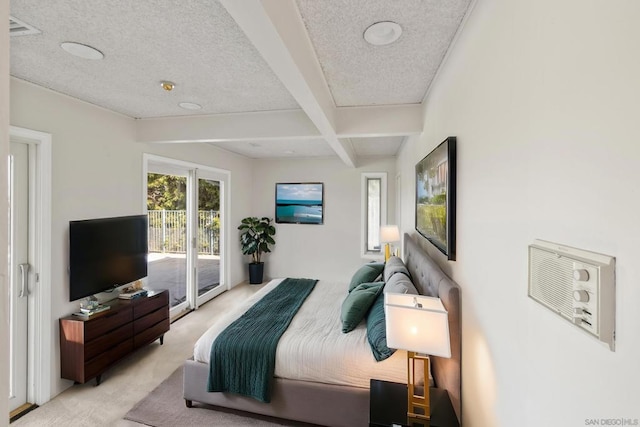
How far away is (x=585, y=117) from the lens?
636 millimetres

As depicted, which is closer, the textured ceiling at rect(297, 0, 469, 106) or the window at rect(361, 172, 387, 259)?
the textured ceiling at rect(297, 0, 469, 106)

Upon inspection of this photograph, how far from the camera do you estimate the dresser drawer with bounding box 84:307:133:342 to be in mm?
2290

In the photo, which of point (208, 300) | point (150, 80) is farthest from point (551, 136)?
point (208, 300)

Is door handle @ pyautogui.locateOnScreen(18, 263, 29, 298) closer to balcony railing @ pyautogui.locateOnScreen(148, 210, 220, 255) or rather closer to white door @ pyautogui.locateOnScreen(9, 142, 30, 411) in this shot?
white door @ pyautogui.locateOnScreen(9, 142, 30, 411)

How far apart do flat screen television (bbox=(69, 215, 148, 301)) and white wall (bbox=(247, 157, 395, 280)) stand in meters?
2.76

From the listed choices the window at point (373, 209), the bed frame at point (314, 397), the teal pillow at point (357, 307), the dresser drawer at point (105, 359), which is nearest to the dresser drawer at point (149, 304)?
the dresser drawer at point (105, 359)

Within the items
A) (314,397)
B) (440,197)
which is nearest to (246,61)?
(440,197)

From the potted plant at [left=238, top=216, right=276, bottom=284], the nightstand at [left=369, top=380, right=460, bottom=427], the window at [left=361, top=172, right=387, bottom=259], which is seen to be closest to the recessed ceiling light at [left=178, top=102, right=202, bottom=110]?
the nightstand at [left=369, top=380, right=460, bottom=427]

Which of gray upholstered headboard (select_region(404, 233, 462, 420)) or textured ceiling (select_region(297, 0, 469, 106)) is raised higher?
textured ceiling (select_region(297, 0, 469, 106))

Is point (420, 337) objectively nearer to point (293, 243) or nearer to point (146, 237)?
point (146, 237)

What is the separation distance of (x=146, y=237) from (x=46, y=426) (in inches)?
67.3

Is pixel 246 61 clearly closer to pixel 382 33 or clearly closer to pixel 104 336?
pixel 382 33

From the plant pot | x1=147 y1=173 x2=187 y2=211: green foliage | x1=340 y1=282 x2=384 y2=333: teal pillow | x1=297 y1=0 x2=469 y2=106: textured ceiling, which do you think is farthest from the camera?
the plant pot

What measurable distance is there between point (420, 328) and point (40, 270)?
2.88 metres
